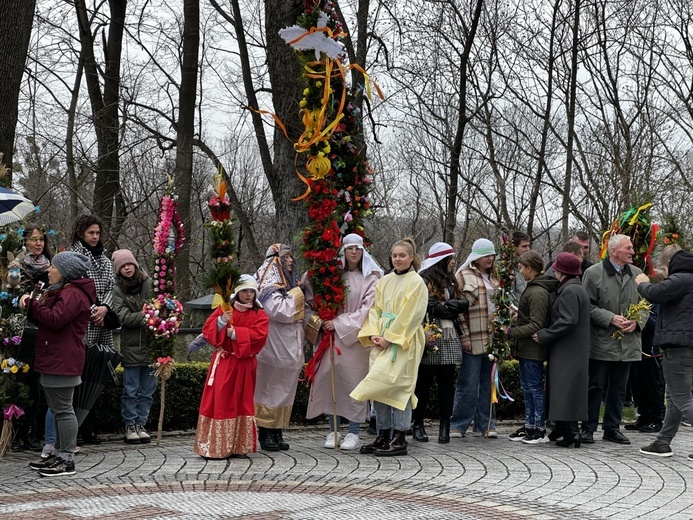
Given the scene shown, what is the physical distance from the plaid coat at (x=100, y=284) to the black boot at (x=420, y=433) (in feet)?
10.6

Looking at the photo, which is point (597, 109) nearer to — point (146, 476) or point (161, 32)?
point (161, 32)

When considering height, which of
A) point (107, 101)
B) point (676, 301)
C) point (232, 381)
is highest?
point (107, 101)

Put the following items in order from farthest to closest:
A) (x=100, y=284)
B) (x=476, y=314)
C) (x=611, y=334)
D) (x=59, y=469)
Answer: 1. (x=476, y=314)
2. (x=611, y=334)
3. (x=100, y=284)
4. (x=59, y=469)

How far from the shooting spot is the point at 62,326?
7473mm

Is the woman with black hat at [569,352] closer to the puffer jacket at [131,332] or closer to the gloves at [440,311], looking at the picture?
the gloves at [440,311]

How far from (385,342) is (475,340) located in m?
1.43

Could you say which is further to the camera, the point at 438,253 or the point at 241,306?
the point at 438,253

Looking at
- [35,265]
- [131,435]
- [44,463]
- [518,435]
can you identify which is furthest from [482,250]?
[44,463]

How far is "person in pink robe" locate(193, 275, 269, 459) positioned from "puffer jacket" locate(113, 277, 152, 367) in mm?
1217

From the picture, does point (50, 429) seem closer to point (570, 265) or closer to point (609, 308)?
point (570, 265)

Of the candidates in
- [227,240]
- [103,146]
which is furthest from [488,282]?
[103,146]

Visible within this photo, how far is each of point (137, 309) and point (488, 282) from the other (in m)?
3.73

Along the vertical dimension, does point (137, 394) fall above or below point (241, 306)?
below

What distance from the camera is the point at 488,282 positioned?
31.6 ft
